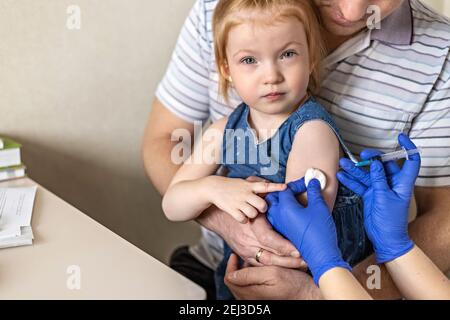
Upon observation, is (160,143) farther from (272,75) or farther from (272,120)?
(272,75)

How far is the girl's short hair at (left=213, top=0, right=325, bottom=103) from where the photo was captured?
1147 millimetres

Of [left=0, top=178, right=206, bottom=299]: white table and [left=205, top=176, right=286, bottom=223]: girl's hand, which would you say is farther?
[left=205, top=176, right=286, bottom=223]: girl's hand

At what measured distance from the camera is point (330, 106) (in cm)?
138

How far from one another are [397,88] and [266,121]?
0.31 m

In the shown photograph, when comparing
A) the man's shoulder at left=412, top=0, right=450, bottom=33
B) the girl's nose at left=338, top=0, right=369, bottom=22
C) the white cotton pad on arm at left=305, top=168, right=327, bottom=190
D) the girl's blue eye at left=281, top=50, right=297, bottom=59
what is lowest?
the white cotton pad on arm at left=305, top=168, right=327, bottom=190

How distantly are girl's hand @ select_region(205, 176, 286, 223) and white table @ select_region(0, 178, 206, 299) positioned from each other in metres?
0.18

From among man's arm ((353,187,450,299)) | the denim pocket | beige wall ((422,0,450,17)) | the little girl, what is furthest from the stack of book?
beige wall ((422,0,450,17))

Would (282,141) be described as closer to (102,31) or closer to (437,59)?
(437,59)

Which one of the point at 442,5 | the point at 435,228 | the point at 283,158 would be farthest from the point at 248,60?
the point at 442,5

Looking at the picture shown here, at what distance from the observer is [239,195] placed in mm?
1189

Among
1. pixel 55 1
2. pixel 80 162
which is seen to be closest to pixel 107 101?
pixel 80 162

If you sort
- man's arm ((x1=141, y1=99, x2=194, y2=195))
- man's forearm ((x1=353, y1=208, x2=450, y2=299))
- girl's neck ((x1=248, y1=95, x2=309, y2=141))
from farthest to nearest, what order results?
man's arm ((x1=141, y1=99, x2=194, y2=195)) < man's forearm ((x1=353, y1=208, x2=450, y2=299)) < girl's neck ((x1=248, y1=95, x2=309, y2=141))

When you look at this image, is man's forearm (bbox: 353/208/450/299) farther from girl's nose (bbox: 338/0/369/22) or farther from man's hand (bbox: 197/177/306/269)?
girl's nose (bbox: 338/0/369/22)

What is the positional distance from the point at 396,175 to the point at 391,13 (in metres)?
0.42
